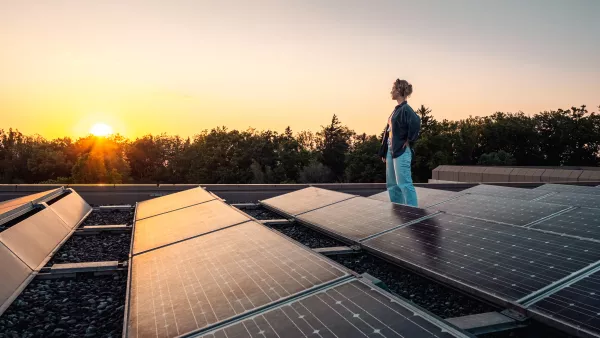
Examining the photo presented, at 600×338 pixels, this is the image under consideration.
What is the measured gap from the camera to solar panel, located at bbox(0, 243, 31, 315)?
3925 mm

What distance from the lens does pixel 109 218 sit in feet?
30.9

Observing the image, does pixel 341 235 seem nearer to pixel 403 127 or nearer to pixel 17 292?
pixel 403 127

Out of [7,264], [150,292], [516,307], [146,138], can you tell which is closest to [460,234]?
[516,307]

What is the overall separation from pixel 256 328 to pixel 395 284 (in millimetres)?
2536

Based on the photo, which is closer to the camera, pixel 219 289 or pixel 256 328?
pixel 256 328

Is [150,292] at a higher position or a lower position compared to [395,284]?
higher

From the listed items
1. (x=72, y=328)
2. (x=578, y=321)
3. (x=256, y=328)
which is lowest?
(x=72, y=328)

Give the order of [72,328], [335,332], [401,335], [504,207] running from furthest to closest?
[504,207] → [72,328] → [335,332] → [401,335]

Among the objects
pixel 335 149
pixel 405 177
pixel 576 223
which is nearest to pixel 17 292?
pixel 405 177

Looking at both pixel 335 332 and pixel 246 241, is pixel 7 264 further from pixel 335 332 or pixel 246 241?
pixel 335 332

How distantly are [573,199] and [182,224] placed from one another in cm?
850

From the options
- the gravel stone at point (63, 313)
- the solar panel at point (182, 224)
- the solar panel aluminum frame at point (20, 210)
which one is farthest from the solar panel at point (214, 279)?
the solar panel aluminum frame at point (20, 210)

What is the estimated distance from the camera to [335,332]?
7.66 ft

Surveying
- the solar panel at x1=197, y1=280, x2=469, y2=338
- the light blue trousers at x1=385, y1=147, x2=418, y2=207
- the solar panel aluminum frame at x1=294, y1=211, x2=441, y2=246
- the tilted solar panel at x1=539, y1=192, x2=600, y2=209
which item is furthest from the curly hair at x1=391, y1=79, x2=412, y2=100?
the solar panel at x1=197, y1=280, x2=469, y2=338
